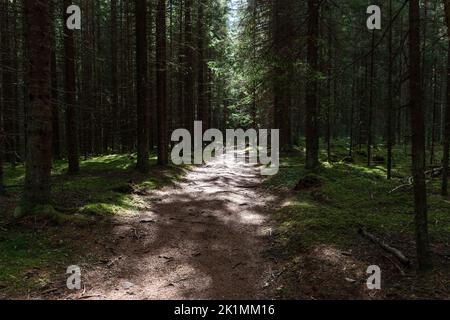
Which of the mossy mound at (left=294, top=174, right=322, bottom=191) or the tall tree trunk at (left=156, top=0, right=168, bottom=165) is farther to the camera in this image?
the tall tree trunk at (left=156, top=0, right=168, bottom=165)

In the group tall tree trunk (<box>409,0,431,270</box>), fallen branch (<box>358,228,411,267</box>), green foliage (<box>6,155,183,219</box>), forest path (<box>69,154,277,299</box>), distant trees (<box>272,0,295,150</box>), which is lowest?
forest path (<box>69,154,277,299</box>)

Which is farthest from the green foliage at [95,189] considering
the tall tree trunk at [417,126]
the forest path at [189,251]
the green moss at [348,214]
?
the tall tree trunk at [417,126]

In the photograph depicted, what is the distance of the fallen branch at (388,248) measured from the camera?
636cm

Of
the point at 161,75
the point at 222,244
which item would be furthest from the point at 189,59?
the point at 222,244

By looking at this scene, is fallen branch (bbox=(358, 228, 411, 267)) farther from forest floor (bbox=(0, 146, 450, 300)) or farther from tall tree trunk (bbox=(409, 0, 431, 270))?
tall tree trunk (bbox=(409, 0, 431, 270))

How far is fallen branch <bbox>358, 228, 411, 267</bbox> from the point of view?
20.9ft

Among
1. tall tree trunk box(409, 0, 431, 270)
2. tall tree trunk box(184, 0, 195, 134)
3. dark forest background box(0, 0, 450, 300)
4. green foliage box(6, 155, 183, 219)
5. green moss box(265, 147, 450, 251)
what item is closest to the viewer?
tall tree trunk box(409, 0, 431, 270)

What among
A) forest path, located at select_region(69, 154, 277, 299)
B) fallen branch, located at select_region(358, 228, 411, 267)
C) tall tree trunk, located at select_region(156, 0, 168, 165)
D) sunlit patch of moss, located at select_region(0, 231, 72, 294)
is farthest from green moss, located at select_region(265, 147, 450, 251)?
tall tree trunk, located at select_region(156, 0, 168, 165)

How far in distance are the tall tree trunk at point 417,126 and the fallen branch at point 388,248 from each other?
345mm

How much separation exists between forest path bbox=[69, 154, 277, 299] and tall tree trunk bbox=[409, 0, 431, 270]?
9.40ft

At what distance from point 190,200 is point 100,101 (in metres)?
21.3

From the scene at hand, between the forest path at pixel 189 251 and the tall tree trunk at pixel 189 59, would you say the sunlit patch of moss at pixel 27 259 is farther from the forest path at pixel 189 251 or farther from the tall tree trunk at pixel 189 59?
the tall tree trunk at pixel 189 59

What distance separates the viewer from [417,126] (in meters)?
5.85
